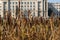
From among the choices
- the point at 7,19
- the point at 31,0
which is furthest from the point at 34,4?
the point at 7,19

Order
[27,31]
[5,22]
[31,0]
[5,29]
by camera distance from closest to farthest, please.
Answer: [27,31], [5,29], [5,22], [31,0]

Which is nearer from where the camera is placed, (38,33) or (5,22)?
(38,33)

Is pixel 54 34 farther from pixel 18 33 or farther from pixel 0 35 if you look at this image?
pixel 0 35

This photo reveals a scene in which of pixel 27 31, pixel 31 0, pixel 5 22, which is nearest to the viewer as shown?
pixel 27 31

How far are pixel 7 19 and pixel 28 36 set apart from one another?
1.81 ft

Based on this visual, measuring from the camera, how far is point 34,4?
4266cm

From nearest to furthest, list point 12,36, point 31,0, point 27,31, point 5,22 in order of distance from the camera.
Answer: point 12,36 < point 27,31 < point 5,22 < point 31,0

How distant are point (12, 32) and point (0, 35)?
0.30 ft

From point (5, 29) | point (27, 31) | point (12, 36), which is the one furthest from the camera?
point (5, 29)

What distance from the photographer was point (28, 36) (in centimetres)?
162

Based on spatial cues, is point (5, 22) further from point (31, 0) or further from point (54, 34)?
point (31, 0)

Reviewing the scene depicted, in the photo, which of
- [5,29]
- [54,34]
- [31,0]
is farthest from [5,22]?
[31,0]

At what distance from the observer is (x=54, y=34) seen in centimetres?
168

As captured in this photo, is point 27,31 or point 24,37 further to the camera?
point 27,31
